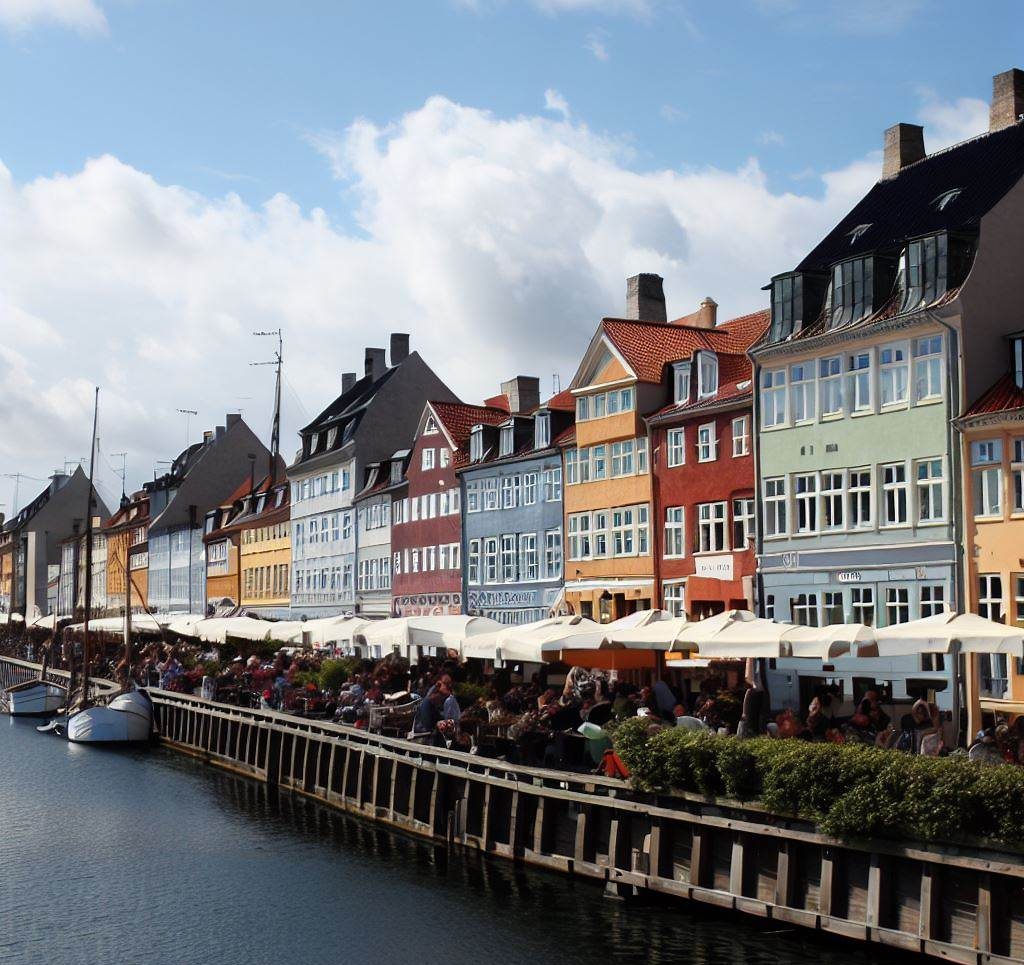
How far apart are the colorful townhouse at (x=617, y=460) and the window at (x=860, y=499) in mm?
8355

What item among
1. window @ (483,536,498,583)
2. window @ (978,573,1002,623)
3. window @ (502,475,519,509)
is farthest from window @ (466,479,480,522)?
window @ (978,573,1002,623)

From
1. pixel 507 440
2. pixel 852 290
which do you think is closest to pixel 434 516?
pixel 507 440

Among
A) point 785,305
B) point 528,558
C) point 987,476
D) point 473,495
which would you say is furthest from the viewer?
point 473,495

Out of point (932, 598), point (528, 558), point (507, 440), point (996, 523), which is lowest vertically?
point (932, 598)

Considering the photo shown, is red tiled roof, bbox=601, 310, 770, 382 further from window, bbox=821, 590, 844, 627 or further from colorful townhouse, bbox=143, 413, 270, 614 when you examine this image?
colorful townhouse, bbox=143, 413, 270, 614

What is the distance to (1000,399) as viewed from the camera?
125 feet

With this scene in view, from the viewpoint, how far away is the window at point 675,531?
4900 cm

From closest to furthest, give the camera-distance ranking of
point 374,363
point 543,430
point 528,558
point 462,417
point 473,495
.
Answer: point 543,430, point 528,558, point 473,495, point 462,417, point 374,363

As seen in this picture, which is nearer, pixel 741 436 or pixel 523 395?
pixel 741 436

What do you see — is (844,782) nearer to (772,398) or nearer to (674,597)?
(772,398)

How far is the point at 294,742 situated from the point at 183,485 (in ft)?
238

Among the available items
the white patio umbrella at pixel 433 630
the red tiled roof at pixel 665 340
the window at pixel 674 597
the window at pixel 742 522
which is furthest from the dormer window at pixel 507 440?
the white patio umbrella at pixel 433 630

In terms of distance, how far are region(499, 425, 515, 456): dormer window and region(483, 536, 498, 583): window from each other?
11.5 ft

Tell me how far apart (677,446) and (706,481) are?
198 centimetres
